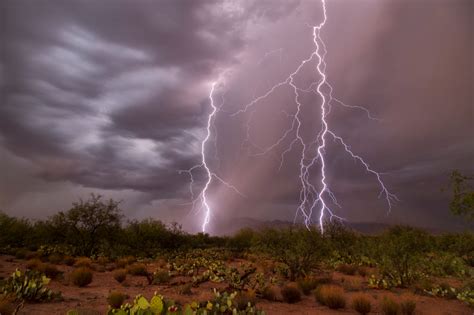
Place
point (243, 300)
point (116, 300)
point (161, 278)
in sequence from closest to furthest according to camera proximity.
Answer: point (116, 300) < point (243, 300) < point (161, 278)

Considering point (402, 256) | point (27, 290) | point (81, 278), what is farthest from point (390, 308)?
point (81, 278)

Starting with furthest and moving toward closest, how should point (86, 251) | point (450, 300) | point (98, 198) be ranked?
1. point (98, 198)
2. point (86, 251)
3. point (450, 300)

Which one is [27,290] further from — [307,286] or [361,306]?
[361,306]

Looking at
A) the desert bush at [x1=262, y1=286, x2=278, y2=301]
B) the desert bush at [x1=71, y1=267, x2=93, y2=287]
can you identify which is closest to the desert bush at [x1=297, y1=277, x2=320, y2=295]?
the desert bush at [x1=262, y1=286, x2=278, y2=301]

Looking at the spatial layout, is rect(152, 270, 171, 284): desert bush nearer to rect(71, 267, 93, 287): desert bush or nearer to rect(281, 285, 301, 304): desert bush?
rect(71, 267, 93, 287): desert bush

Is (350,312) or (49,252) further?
(49,252)

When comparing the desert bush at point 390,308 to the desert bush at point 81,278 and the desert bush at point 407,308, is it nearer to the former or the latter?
the desert bush at point 407,308

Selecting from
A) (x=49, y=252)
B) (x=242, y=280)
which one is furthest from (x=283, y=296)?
(x=49, y=252)

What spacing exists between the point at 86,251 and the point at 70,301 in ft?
62.8

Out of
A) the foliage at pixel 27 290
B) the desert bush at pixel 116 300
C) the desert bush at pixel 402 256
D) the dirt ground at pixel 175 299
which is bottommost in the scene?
the dirt ground at pixel 175 299

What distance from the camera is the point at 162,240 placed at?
38.2 metres

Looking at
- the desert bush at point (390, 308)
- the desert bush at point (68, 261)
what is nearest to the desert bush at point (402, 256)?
the desert bush at point (390, 308)

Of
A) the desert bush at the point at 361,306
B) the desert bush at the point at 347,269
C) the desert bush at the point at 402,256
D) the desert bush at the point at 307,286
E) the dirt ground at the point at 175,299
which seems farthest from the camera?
the desert bush at the point at 347,269

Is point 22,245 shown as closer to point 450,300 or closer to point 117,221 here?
point 117,221
